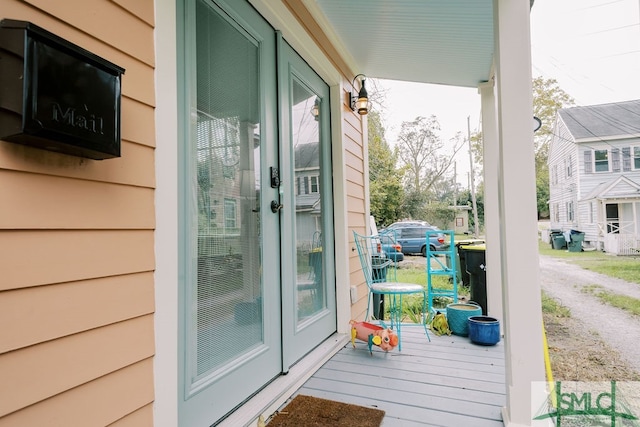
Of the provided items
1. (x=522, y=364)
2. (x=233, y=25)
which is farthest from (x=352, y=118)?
(x=522, y=364)

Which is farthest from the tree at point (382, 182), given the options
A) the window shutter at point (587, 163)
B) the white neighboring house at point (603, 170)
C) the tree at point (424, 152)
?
the window shutter at point (587, 163)

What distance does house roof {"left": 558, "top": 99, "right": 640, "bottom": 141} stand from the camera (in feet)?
31.8

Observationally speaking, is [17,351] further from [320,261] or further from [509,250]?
[320,261]

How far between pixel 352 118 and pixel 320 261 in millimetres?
1612

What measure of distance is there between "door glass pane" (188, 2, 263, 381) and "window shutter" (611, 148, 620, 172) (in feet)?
43.2

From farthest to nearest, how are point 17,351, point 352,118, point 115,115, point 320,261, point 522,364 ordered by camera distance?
point 352,118, point 320,261, point 522,364, point 115,115, point 17,351

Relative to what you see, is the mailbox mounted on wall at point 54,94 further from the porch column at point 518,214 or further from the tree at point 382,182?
the tree at point 382,182

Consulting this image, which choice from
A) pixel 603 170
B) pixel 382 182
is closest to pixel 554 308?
pixel 382 182

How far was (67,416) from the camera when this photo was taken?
2.64 ft

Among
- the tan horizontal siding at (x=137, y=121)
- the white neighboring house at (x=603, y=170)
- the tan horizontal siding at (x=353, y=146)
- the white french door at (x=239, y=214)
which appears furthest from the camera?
the white neighboring house at (x=603, y=170)

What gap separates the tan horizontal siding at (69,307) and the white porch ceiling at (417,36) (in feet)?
7.73

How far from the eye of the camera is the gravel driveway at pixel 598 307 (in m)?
3.08

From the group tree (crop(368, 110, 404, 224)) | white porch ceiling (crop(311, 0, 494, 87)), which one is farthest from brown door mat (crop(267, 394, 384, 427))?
tree (crop(368, 110, 404, 224))

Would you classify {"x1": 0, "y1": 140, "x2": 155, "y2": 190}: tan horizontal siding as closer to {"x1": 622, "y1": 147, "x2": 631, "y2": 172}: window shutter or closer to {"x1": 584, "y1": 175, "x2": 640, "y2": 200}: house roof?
{"x1": 584, "y1": 175, "x2": 640, "y2": 200}: house roof
